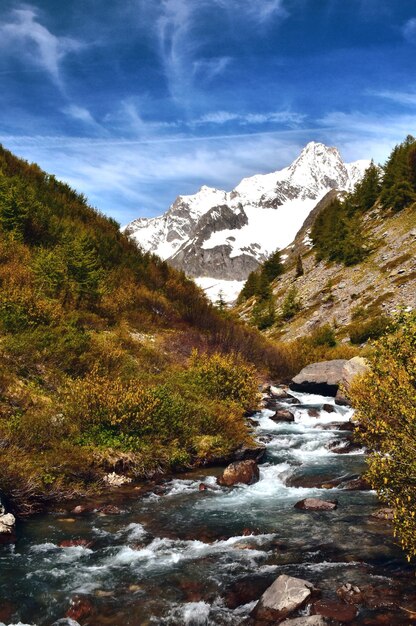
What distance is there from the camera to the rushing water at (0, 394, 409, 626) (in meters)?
7.74

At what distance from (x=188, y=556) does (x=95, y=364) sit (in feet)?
28.6

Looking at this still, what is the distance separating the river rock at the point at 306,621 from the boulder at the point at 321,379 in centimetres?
2505

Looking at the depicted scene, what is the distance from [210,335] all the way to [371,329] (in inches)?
808

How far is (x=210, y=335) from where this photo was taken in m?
30.5

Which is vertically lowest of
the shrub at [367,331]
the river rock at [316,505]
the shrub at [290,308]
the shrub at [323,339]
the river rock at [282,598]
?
the river rock at [316,505]

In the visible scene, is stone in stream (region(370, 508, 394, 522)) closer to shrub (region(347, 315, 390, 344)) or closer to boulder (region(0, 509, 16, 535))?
boulder (region(0, 509, 16, 535))

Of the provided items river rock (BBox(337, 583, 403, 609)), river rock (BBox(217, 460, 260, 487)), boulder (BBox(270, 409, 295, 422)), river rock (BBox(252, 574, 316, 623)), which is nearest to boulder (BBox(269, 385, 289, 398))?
boulder (BBox(270, 409, 295, 422))

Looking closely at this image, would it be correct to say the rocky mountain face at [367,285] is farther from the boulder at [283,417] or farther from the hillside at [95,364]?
the boulder at [283,417]

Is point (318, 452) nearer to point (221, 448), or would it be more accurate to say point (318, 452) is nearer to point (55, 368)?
point (221, 448)

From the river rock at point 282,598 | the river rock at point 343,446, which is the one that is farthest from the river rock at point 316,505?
the river rock at point 343,446

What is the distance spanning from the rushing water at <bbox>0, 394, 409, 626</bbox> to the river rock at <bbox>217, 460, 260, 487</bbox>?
0.45m

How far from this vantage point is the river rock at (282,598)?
7211mm

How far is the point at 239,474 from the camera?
14.7 m

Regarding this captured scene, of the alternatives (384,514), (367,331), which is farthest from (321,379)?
(384,514)
